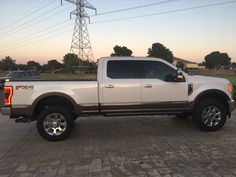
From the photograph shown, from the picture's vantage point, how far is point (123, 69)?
6719 millimetres

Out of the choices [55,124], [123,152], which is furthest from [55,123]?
[123,152]

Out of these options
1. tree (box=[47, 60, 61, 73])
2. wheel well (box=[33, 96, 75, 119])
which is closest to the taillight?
wheel well (box=[33, 96, 75, 119])

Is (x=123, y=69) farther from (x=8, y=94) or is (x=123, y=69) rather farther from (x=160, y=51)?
(x=160, y=51)

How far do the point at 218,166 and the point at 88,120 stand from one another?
16.2 ft

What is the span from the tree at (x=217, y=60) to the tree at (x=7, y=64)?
245 ft

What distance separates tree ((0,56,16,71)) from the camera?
93.2 m

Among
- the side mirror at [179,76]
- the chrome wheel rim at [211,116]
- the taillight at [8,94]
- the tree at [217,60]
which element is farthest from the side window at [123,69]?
the tree at [217,60]

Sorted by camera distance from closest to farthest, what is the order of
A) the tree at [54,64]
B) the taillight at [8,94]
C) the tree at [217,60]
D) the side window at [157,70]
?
1. the taillight at [8,94]
2. the side window at [157,70]
3. the tree at [54,64]
4. the tree at [217,60]

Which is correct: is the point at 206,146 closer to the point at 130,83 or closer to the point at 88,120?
the point at 130,83

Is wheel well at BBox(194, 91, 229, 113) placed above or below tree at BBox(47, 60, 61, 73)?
below

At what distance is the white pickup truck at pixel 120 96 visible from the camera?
20.4 ft

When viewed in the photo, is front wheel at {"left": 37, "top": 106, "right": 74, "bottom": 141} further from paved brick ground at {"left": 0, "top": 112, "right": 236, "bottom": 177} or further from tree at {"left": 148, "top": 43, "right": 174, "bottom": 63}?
tree at {"left": 148, "top": 43, "right": 174, "bottom": 63}

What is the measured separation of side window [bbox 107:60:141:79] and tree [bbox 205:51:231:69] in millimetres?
106442

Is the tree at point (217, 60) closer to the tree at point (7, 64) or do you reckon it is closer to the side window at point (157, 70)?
the tree at point (7, 64)
